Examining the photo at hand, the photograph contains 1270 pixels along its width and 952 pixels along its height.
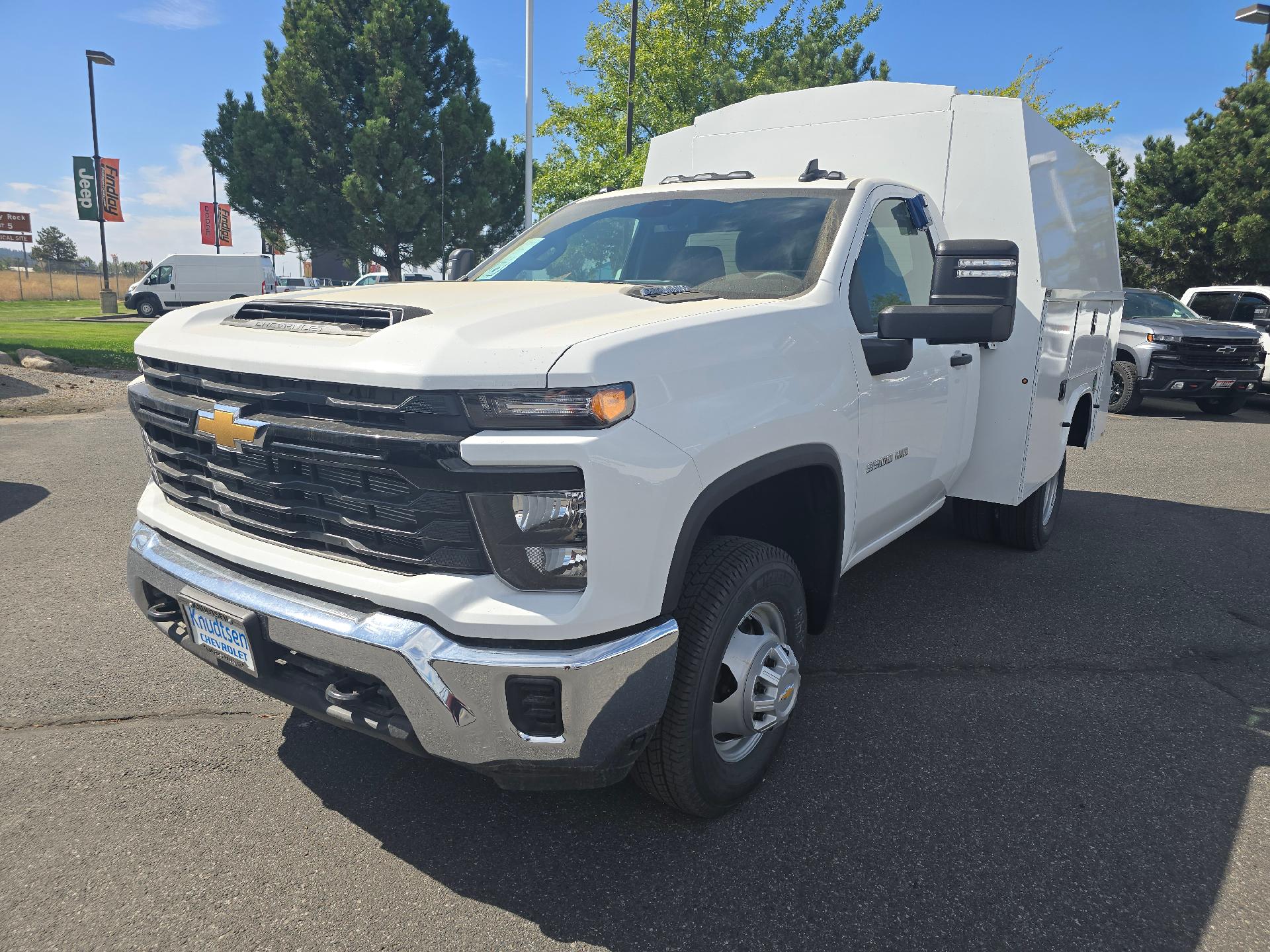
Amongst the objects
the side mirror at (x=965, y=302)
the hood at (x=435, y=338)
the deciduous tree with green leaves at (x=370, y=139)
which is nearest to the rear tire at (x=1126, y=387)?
the side mirror at (x=965, y=302)

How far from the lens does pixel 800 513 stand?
10.0ft

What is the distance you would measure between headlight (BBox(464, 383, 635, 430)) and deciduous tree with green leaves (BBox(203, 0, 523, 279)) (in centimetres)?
3258

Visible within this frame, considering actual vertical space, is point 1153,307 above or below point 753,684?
above

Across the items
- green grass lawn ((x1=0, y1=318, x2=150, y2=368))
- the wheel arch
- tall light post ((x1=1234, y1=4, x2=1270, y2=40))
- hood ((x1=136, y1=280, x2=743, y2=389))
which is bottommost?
green grass lawn ((x1=0, y1=318, x2=150, y2=368))

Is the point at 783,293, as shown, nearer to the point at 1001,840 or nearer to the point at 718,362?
the point at 718,362

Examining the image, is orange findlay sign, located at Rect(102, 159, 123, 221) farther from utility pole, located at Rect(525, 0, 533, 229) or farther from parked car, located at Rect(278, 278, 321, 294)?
utility pole, located at Rect(525, 0, 533, 229)

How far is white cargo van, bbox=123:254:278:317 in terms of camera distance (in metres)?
32.7

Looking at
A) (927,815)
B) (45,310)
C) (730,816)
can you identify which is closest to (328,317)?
(730,816)

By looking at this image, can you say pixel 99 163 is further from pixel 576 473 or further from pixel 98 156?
pixel 576 473

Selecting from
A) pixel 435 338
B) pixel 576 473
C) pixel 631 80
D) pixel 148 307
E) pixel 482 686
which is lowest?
pixel 148 307

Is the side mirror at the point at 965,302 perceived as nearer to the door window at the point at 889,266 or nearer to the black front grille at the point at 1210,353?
the door window at the point at 889,266

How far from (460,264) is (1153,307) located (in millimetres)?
13170

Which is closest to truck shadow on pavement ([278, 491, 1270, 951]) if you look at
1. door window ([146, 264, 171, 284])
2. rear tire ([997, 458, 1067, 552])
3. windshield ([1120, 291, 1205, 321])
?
rear tire ([997, 458, 1067, 552])

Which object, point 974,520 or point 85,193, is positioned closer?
point 974,520
